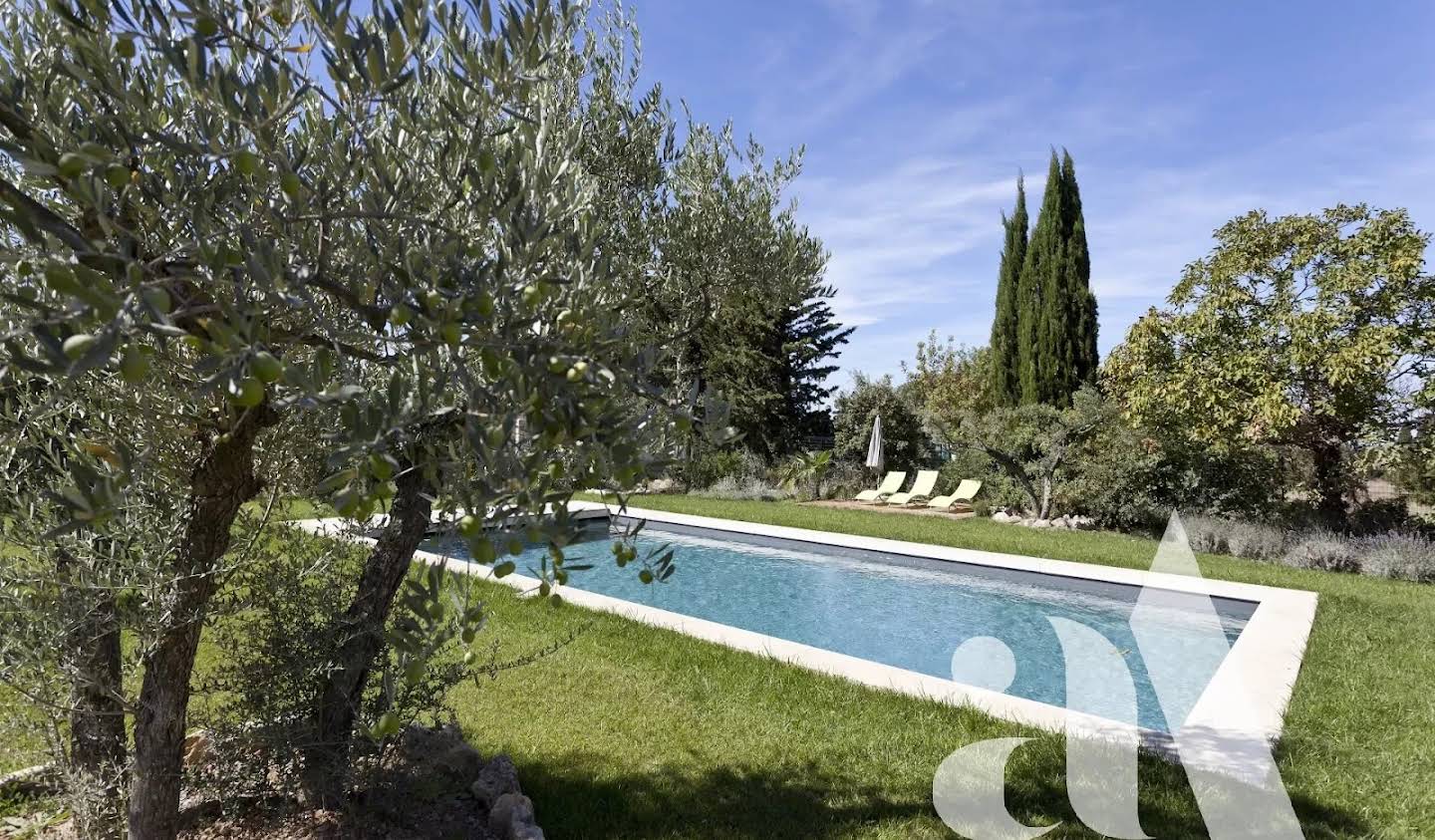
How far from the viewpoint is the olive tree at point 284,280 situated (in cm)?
141

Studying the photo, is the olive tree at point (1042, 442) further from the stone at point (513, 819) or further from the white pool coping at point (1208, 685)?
the stone at point (513, 819)

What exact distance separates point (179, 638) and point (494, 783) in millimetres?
1961

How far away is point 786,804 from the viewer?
4.63m

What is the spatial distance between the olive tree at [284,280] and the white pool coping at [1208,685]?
1.10 m

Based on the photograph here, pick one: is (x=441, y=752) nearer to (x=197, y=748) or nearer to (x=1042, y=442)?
(x=197, y=748)

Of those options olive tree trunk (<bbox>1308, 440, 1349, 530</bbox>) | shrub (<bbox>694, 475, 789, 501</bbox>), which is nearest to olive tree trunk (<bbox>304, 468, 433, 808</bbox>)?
olive tree trunk (<bbox>1308, 440, 1349, 530</bbox>)

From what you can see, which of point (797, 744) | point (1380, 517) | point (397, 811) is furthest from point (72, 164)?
point (1380, 517)

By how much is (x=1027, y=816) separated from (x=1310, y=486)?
15619mm

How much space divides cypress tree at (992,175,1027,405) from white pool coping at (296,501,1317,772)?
53.6 feet

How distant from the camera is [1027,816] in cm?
448

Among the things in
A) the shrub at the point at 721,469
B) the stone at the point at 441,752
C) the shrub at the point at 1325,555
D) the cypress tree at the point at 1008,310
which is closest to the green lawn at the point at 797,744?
the stone at the point at 441,752

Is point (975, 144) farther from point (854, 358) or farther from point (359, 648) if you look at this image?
point (854, 358)

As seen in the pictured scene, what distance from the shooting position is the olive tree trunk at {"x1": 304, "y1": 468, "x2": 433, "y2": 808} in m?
3.60

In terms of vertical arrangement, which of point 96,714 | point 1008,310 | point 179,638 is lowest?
point 96,714
